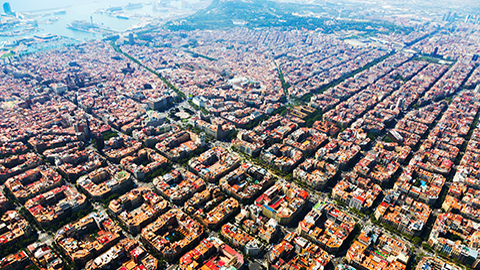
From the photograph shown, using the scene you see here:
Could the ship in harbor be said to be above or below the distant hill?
below

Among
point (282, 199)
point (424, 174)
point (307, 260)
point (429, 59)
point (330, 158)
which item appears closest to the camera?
point (307, 260)

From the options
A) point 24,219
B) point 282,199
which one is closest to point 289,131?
point 282,199

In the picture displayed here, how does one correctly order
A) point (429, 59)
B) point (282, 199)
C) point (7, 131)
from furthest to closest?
point (429, 59)
point (7, 131)
point (282, 199)

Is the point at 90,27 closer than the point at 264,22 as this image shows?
Yes

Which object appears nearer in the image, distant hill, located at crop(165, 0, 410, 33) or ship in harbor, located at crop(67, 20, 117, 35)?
ship in harbor, located at crop(67, 20, 117, 35)

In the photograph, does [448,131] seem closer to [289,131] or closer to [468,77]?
[289,131]

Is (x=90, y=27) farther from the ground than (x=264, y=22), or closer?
closer

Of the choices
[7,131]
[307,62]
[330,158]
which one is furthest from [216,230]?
[307,62]

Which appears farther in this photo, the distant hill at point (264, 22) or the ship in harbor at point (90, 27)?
the distant hill at point (264, 22)

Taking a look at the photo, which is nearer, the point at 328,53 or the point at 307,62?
the point at 307,62

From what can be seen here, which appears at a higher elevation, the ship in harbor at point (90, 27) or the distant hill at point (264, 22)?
the distant hill at point (264, 22)
